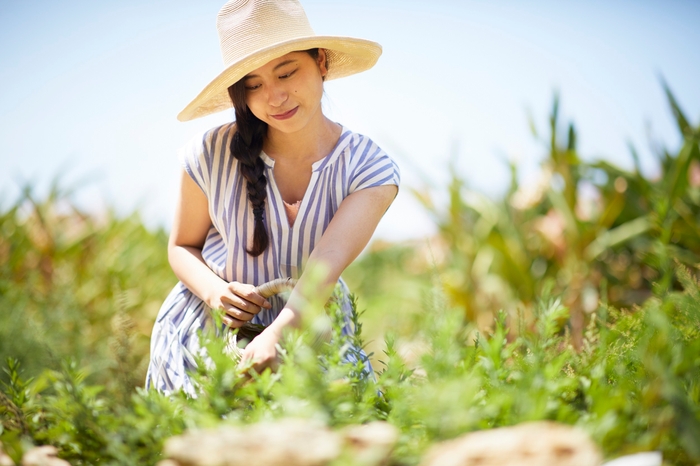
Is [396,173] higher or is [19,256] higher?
[396,173]

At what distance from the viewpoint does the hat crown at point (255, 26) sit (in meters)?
1.49

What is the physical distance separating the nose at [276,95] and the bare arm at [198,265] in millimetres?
356

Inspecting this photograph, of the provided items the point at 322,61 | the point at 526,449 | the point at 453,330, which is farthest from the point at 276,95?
the point at 526,449

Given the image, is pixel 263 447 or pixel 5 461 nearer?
pixel 263 447

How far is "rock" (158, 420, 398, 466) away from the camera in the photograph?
2.22ft

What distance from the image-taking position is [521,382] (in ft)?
2.91

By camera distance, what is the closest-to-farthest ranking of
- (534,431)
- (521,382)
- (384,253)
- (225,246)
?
(534,431) < (521,382) < (225,246) < (384,253)

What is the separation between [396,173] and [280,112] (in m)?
0.36

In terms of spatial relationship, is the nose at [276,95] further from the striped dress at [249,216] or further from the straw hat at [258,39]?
the striped dress at [249,216]

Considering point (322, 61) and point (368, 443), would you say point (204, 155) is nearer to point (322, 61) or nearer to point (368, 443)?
point (322, 61)

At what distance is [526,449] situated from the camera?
0.70m

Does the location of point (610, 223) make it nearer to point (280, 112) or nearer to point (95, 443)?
point (280, 112)

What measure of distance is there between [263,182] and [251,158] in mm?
74

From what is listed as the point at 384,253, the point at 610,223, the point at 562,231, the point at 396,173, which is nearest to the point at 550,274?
the point at 562,231
